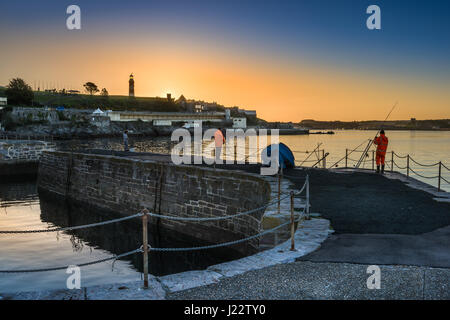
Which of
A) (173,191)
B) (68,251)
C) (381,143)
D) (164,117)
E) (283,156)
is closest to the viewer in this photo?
(68,251)

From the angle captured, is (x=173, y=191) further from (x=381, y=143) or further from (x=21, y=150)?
(x=21, y=150)

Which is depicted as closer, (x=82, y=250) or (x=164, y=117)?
(x=82, y=250)

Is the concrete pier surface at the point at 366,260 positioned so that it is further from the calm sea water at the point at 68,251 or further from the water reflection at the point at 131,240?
the calm sea water at the point at 68,251

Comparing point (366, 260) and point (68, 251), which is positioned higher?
point (366, 260)

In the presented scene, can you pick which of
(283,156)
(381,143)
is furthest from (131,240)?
(381,143)

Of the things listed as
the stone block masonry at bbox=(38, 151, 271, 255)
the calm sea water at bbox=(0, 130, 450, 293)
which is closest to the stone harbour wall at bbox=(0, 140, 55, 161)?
the stone block masonry at bbox=(38, 151, 271, 255)

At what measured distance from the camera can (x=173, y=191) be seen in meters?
17.6

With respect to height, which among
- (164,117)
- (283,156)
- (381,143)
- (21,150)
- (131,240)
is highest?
(164,117)

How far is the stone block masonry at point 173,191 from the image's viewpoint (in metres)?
14.0
